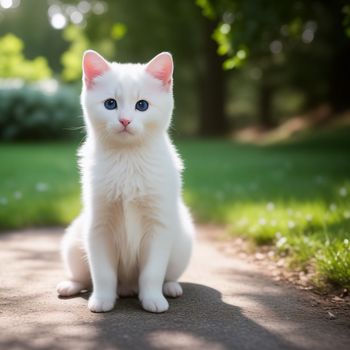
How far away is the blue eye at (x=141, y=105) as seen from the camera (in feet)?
10.3

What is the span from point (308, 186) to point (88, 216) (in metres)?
5.07

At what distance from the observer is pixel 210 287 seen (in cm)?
379

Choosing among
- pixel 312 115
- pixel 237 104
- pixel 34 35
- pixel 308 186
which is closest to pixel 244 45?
pixel 308 186

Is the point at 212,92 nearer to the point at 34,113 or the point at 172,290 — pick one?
the point at 34,113

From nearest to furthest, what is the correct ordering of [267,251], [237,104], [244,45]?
[267,251]
[244,45]
[237,104]

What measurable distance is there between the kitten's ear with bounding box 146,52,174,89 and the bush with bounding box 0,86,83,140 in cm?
1512

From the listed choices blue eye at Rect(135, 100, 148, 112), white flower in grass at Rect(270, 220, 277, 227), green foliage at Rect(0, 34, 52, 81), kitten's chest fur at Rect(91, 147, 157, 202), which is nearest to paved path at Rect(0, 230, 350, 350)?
kitten's chest fur at Rect(91, 147, 157, 202)

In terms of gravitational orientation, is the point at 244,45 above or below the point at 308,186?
above

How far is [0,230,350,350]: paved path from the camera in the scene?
8.70 feet

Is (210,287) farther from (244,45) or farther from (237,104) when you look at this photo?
(237,104)

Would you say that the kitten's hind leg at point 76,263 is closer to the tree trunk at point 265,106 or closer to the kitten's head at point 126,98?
the kitten's head at point 126,98

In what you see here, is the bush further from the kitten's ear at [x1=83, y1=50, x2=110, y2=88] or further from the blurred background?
the kitten's ear at [x1=83, y1=50, x2=110, y2=88]

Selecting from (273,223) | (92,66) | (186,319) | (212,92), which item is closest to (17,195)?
(273,223)

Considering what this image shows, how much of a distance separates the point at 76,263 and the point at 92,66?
4.65 ft
